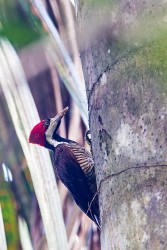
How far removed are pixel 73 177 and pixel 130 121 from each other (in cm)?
146

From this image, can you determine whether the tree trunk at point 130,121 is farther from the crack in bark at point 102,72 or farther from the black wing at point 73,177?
the black wing at point 73,177

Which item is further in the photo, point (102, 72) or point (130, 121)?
point (102, 72)

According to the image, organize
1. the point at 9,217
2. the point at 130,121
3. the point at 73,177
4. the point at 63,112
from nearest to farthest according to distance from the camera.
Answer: the point at 130,121
the point at 9,217
the point at 63,112
the point at 73,177

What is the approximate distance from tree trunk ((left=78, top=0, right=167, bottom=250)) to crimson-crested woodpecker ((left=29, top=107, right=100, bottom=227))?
118cm

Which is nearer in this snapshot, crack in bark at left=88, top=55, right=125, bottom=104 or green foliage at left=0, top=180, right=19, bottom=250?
crack in bark at left=88, top=55, right=125, bottom=104

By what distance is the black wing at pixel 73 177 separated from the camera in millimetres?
2235

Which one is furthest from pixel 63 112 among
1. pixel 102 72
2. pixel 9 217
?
pixel 102 72

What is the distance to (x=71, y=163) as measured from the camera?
2.54m

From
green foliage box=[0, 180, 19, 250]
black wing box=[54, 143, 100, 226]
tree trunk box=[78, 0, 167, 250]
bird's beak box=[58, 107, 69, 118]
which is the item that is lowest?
black wing box=[54, 143, 100, 226]

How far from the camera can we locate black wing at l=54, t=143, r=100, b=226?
223 centimetres

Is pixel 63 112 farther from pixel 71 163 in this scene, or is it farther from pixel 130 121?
pixel 130 121

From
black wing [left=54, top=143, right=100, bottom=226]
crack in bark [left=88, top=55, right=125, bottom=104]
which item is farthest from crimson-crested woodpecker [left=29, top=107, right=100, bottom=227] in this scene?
crack in bark [left=88, top=55, right=125, bottom=104]

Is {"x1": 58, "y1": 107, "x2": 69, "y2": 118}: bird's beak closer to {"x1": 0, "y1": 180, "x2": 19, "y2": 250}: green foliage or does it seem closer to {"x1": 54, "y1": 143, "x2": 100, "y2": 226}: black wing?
{"x1": 54, "y1": 143, "x2": 100, "y2": 226}: black wing

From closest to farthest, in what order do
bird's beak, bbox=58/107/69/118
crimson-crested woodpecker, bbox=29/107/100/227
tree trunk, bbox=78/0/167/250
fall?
tree trunk, bbox=78/0/167/250, bird's beak, bbox=58/107/69/118, crimson-crested woodpecker, bbox=29/107/100/227
